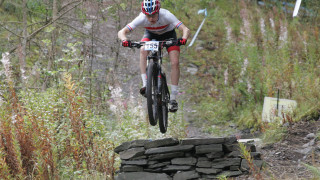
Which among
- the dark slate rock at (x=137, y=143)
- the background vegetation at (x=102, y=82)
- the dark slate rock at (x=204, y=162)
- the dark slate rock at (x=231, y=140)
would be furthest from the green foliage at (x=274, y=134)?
the dark slate rock at (x=137, y=143)

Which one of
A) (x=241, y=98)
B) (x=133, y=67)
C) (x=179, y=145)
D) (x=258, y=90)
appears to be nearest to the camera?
(x=179, y=145)

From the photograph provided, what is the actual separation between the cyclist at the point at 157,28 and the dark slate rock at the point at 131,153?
0.75 meters

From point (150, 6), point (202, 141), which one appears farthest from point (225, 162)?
point (150, 6)

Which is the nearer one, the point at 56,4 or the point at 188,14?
the point at 56,4

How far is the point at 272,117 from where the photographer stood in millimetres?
7215

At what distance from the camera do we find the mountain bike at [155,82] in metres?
5.02

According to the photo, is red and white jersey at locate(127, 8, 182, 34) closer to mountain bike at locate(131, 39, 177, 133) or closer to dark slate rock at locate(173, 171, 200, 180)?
mountain bike at locate(131, 39, 177, 133)

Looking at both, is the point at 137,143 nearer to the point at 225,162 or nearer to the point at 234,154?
the point at 225,162

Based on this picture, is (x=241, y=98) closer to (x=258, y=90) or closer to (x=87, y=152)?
(x=258, y=90)

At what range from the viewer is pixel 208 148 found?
5.35 m

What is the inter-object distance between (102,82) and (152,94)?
4.43 meters

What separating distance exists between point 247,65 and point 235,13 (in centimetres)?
642

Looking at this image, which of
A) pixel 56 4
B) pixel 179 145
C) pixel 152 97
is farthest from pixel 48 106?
pixel 56 4

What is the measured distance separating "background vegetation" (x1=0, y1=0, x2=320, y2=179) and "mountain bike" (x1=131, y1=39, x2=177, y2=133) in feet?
2.82
